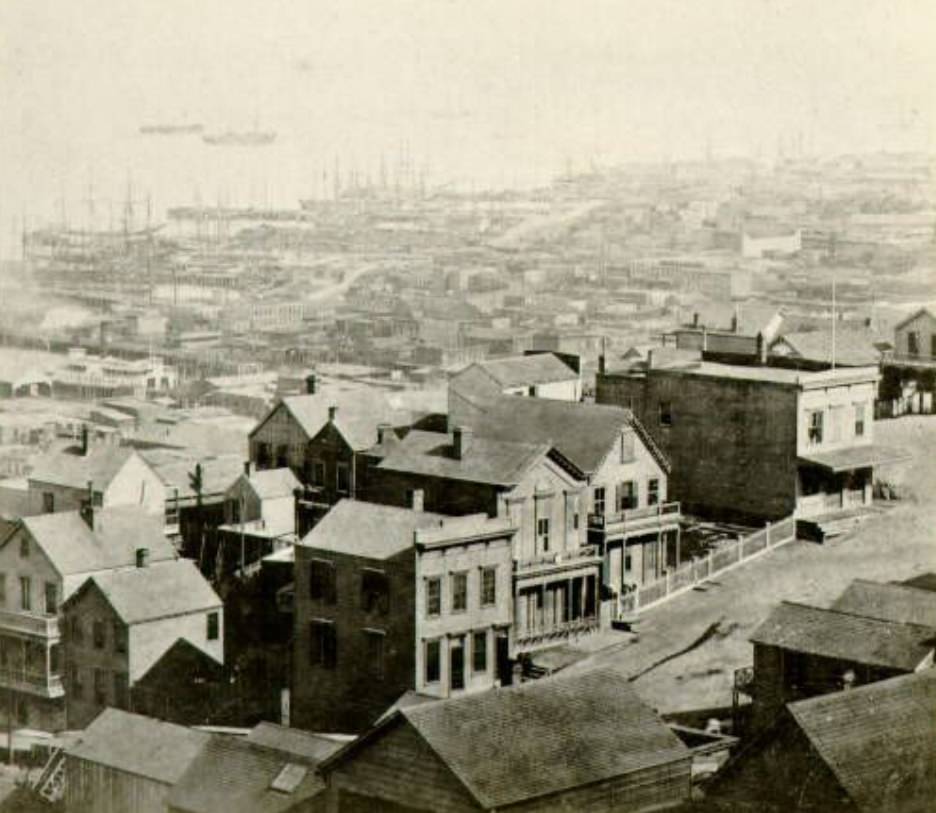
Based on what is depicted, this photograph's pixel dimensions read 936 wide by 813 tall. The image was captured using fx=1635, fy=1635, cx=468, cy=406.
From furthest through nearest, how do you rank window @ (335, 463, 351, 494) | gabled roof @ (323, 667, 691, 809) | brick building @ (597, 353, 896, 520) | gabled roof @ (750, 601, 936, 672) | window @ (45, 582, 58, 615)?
1. window @ (335, 463, 351, 494)
2. brick building @ (597, 353, 896, 520)
3. window @ (45, 582, 58, 615)
4. gabled roof @ (750, 601, 936, 672)
5. gabled roof @ (323, 667, 691, 809)

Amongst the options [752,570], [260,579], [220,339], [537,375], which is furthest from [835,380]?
[220,339]

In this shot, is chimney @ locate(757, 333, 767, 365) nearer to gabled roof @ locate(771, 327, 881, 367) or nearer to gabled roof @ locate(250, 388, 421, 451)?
gabled roof @ locate(771, 327, 881, 367)

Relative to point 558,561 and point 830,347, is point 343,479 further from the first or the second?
point 830,347

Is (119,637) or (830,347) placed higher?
(830,347)

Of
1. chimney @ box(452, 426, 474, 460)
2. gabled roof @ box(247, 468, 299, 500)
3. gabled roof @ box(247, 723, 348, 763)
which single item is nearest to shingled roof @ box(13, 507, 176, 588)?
gabled roof @ box(247, 468, 299, 500)

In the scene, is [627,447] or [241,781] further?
[627,447]

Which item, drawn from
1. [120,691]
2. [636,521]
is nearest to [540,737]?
[636,521]

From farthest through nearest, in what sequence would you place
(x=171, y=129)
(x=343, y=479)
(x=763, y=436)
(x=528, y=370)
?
(x=171, y=129), (x=528, y=370), (x=343, y=479), (x=763, y=436)
